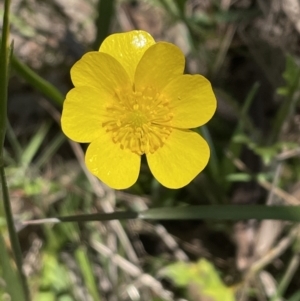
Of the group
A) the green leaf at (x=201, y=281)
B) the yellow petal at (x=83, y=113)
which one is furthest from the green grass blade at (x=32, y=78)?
the green leaf at (x=201, y=281)

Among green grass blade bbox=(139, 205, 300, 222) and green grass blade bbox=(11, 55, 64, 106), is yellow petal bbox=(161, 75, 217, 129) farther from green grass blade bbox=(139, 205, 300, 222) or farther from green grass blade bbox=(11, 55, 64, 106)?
green grass blade bbox=(11, 55, 64, 106)

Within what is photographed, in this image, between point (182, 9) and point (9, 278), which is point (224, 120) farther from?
point (9, 278)

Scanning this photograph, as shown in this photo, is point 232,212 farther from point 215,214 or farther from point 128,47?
point 128,47

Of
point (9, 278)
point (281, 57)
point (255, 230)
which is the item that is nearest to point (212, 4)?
point (281, 57)

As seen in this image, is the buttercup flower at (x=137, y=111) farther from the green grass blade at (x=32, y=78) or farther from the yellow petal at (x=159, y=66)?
the green grass blade at (x=32, y=78)

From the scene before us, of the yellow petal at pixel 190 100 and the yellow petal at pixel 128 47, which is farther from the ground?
the yellow petal at pixel 128 47

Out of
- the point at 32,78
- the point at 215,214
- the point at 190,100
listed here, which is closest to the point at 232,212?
the point at 215,214

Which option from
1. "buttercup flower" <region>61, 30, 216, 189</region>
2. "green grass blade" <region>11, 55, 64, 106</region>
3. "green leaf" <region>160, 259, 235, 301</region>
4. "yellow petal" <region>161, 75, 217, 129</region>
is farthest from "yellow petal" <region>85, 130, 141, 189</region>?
"green leaf" <region>160, 259, 235, 301</region>

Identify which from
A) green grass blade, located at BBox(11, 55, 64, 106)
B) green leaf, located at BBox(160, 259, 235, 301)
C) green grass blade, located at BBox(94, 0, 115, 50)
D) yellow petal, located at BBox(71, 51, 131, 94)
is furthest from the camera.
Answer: green leaf, located at BBox(160, 259, 235, 301)
